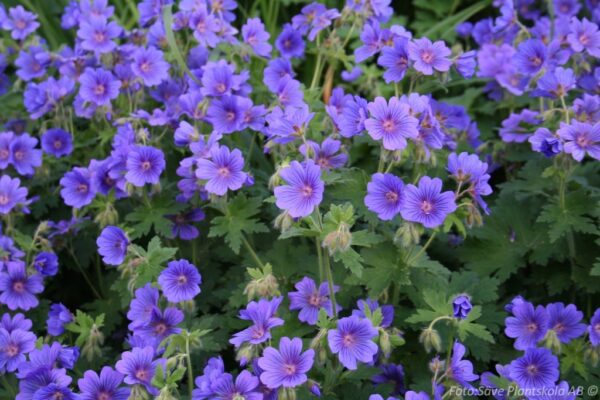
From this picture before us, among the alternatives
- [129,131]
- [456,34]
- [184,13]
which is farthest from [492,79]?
[129,131]

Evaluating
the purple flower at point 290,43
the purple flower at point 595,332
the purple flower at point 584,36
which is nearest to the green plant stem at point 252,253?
the purple flower at point 290,43

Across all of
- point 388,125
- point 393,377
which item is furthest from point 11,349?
point 388,125

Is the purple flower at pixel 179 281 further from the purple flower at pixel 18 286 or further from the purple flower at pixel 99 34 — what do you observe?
the purple flower at pixel 99 34

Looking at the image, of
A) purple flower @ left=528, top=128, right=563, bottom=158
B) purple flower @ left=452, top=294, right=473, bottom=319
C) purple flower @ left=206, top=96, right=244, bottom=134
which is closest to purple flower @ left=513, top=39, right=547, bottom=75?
purple flower @ left=528, top=128, right=563, bottom=158

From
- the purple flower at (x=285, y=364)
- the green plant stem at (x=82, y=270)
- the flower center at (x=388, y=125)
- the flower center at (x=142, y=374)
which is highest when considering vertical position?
the flower center at (x=388, y=125)

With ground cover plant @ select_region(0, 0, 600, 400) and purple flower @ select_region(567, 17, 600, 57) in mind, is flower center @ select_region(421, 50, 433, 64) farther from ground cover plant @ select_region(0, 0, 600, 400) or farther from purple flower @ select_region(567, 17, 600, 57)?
purple flower @ select_region(567, 17, 600, 57)

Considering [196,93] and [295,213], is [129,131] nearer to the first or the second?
[196,93]

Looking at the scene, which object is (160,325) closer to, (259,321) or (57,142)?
(259,321)
